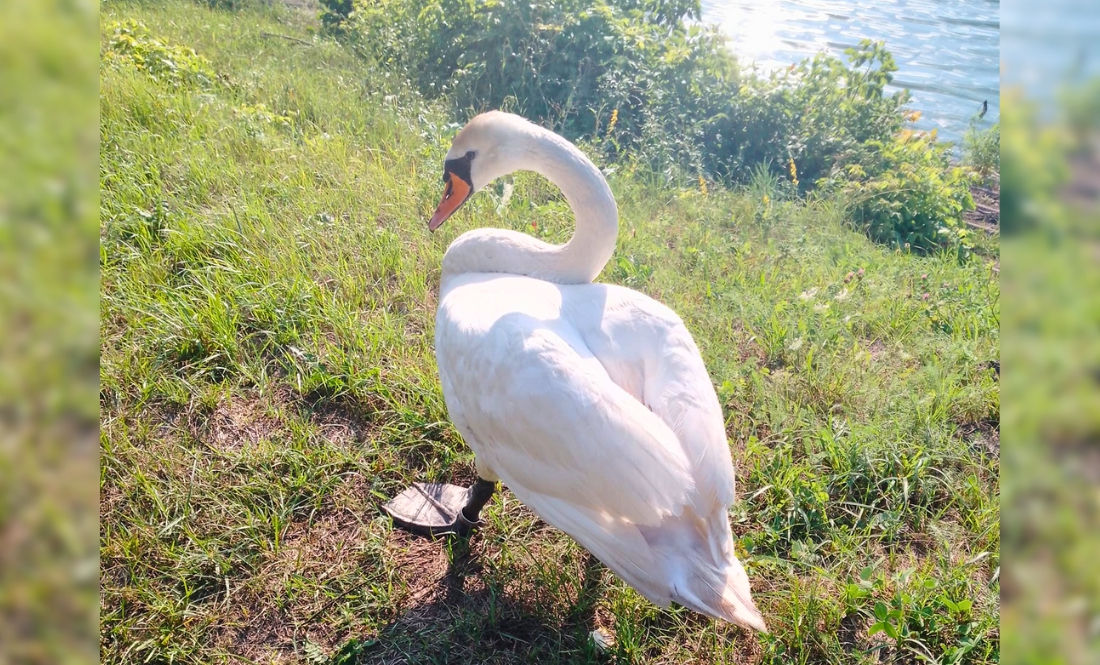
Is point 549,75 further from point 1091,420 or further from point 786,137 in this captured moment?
point 1091,420

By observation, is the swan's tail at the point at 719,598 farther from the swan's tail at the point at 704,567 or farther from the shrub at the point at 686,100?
the shrub at the point at 686,100

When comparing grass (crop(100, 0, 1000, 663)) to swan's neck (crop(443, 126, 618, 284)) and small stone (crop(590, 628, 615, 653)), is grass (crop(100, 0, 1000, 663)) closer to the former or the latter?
small stone (crop(590, 628, 615, 653))

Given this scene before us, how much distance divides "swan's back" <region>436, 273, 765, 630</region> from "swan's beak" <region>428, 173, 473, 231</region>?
2.85 ft

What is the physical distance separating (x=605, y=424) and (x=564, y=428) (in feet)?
0.41

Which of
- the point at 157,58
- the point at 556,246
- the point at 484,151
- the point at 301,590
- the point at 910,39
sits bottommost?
the point at 301,590

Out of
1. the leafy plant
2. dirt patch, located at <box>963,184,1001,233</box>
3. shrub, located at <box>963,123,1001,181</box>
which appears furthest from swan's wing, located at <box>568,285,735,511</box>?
shrub, located at <box>963,123,1001,181</box>

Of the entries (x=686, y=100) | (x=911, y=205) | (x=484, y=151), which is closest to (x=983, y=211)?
(x=911, y=205)

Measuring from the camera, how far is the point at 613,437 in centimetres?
209

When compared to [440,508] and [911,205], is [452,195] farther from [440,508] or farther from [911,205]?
[911,205]

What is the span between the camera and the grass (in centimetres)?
251

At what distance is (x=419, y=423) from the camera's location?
321cm

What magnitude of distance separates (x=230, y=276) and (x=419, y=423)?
143 cm

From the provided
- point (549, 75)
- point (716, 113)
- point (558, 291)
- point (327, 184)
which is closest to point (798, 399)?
point (558, 291)

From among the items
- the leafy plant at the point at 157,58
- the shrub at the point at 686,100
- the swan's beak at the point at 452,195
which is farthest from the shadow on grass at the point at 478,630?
the leafy plant at the point at 157,58
